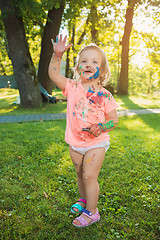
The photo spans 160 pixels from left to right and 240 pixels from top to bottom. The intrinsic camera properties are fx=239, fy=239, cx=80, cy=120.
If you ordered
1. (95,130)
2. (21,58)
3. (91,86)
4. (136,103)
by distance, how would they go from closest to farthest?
(95,130) → (91,86) → (21,58) → (136,103)

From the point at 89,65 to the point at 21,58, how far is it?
7.62m

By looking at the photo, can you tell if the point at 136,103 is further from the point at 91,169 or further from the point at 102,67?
the point at 91,169

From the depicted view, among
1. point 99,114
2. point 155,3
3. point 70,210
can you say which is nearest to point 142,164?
point 70,210

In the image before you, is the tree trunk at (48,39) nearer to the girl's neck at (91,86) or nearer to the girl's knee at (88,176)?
the girl's neck at (91,86)

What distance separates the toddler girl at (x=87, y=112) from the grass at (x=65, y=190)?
11.7 inches

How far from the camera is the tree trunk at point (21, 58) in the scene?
9195 millimetres

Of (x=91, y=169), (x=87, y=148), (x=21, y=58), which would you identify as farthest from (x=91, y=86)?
(x=21, y=58)

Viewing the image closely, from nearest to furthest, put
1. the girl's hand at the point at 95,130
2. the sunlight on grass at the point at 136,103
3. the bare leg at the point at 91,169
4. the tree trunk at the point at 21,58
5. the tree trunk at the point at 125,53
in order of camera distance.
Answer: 1. the girl's hand at the point at 95,130
2. the bare leg at the point at 91,169
3. the tree trunk at the point at 21,58
4. the sunlight on grass at the point at 136,103
5. the tree trunk at the point at 125,53

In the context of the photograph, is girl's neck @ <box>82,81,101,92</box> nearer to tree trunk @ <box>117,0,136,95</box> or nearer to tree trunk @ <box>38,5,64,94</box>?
tree trunk @ <box>38,5,64,94</box>

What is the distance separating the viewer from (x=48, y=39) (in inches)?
420

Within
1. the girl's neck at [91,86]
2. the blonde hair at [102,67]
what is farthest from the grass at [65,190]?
the blonde hair at [102,67]

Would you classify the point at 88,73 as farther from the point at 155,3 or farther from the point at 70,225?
the point at 155,3

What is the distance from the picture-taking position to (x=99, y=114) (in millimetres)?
2508

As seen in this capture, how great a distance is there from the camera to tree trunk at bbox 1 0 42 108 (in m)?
9.20
